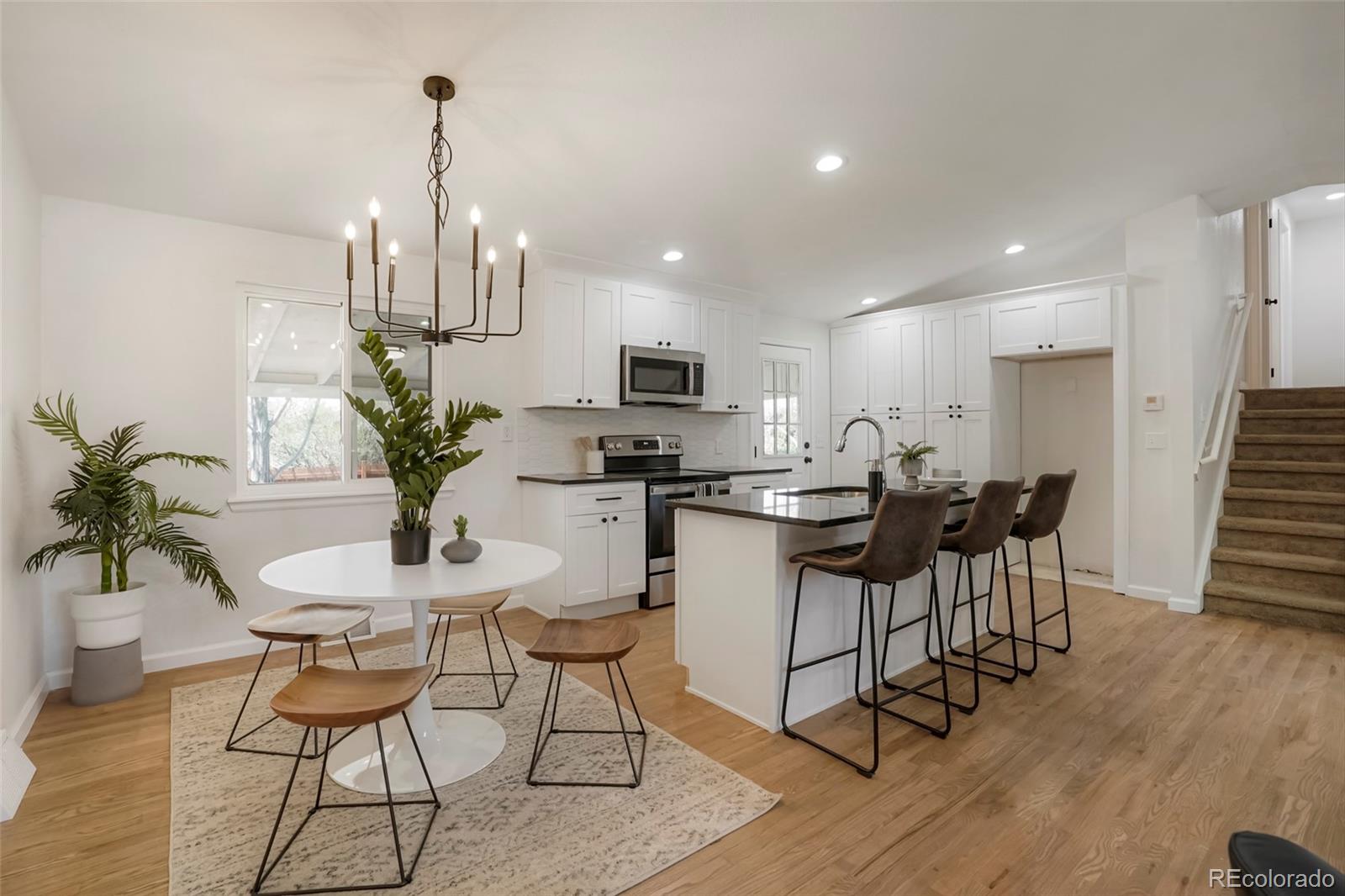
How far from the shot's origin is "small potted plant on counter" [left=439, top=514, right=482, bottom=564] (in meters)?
2.24

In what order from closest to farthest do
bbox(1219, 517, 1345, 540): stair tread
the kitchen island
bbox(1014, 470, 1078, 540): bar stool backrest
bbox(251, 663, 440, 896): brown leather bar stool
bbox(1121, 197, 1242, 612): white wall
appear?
bbox(251, 663, 440, 896): brown leather bar stool < the kitchen island < bbox(1014, 470, 1078, 540): bar stool backrest < bbox(1219, 517, 1345, 540): stair tread < bbox(1121, 197, 1242, 612): white wall

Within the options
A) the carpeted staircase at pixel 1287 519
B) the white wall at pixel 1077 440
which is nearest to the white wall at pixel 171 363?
the white wall at pixel 1077 440

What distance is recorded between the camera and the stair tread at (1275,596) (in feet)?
12.5

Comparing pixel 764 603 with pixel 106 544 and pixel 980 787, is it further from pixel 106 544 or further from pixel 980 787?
pixel 106 544

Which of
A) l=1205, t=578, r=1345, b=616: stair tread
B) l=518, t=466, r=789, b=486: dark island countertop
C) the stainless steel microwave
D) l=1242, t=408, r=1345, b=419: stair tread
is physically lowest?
l=1205, t=578, r=1345, b=616: stair tread

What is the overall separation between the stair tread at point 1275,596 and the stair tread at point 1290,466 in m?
1.07

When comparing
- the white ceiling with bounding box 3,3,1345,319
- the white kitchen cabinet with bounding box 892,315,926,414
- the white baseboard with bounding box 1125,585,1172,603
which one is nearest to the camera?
the white ceiling with bounding box 3,3,1345,319

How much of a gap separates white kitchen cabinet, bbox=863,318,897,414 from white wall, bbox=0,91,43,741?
229 inches

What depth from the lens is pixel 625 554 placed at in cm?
425

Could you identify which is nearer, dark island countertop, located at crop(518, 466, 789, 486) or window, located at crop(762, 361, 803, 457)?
dark island countertop, located at crop(518, 466, 789, 486)

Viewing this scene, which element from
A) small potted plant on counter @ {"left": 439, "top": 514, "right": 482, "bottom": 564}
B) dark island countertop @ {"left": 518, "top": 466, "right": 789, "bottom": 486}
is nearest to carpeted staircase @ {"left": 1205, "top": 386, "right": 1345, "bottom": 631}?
dark island countertop @ {"left": 518, "top": 466, "right": 789, "bottom": 486}

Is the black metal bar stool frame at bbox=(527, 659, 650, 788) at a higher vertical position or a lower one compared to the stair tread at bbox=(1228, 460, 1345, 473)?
lower

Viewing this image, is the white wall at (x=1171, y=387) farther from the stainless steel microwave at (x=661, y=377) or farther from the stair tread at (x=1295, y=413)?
the stainless steel microwave at (x=661, y=377)

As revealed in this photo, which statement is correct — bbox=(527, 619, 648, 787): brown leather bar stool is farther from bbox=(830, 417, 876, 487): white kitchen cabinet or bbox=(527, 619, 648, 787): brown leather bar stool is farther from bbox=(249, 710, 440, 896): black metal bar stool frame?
bbox=(830, 417, 876, 487): white kitchen cabinet
